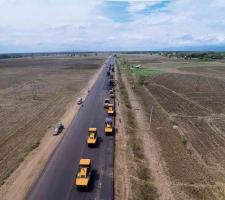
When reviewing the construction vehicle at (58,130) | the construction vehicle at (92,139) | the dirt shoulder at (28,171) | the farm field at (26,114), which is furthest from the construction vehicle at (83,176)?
the construction vehicle at (58,130)

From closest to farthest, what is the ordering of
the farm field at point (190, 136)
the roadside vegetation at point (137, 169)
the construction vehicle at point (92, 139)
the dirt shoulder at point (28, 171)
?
the roadside vegetation at point (137, 169)
the dirt shoulder at point (28, 171)
the farm field at point (190, 136)
the construction vehicle at point (92, 139)

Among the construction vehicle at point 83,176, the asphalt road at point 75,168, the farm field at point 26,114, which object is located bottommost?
the farm field at point 26,114

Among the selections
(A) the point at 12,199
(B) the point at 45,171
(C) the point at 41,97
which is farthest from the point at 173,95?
(A) the point at 12,199

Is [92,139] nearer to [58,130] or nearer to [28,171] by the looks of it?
[58,130]

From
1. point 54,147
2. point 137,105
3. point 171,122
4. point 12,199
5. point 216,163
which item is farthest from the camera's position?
point 137,105

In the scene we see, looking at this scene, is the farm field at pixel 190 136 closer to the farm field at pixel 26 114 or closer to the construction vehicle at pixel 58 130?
the construction vehicle at pixel 58 130

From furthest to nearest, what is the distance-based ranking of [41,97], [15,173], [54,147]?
1. [41,97]
2. [54,147]
3. [15,173]

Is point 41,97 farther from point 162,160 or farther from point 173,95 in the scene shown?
point 162,160

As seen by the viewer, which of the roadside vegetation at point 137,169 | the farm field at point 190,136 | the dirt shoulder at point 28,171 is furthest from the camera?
the farm field at point 190,136

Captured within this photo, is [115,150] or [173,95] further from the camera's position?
[173,95]
